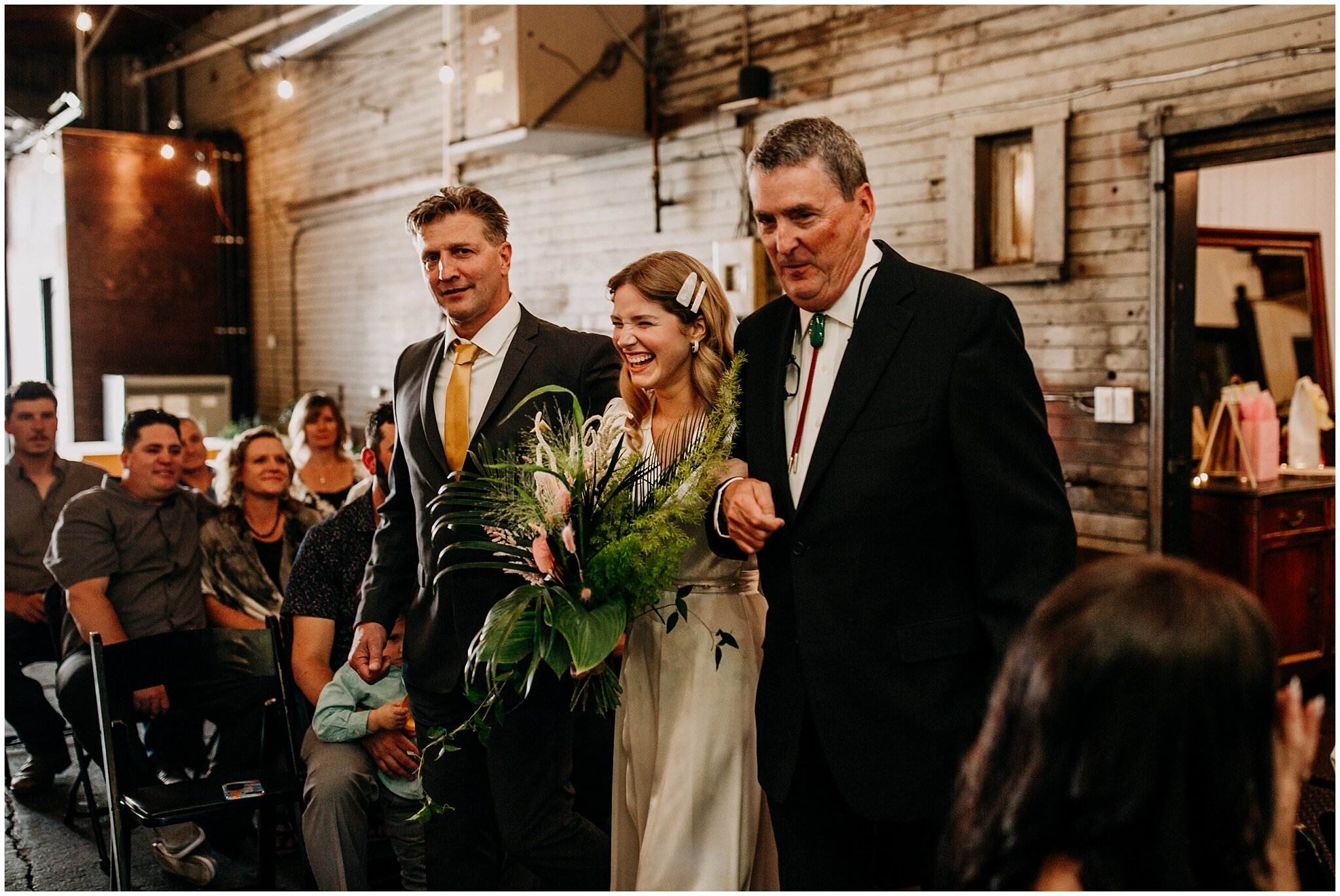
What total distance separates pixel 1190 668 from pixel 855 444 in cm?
97

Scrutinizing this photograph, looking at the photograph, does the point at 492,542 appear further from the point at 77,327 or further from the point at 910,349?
the point at 77,327

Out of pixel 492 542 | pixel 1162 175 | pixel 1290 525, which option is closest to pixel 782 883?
pixel 492 542

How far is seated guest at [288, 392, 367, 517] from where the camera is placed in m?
5.87

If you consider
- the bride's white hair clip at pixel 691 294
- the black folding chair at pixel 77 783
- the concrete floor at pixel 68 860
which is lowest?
the concrete floor at pixel 68 860

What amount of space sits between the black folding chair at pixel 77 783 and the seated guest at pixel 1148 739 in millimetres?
3797

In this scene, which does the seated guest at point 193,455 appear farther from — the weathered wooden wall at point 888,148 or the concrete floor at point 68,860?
the weathered wooden wall at point 888,148

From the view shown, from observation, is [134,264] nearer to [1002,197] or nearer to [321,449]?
[321,449]

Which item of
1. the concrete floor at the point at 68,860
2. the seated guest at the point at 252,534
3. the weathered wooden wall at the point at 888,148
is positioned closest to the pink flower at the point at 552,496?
the concrete floor at the point at 68,860

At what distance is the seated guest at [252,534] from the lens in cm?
468

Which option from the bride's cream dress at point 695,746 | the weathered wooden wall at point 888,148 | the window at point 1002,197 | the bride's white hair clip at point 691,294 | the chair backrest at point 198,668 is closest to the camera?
the bride's cream dress at point 695,746

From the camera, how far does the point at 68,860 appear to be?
4.18 metres

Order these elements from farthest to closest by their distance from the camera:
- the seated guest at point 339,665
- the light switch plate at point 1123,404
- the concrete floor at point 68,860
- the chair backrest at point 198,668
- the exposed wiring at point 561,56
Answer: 1. the exposed wiring at point 561,56
2. the light switch plate at point 1123,404
3. the concrete floor at point 68,860
4. the chair backrest at point 198,668
5. the seated guest at point 339,665

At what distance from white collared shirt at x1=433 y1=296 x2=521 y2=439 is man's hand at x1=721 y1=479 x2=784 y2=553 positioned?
933 millimetres

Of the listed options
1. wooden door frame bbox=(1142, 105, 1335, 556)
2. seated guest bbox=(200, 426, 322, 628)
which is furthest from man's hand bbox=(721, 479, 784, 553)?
wooden door frame bbox=(1142, 105, 1335, 556)
